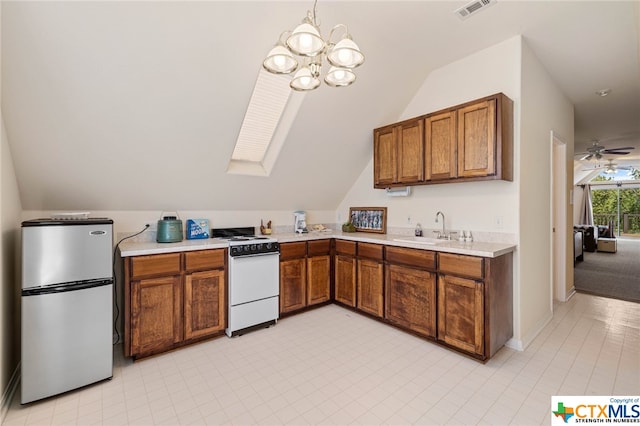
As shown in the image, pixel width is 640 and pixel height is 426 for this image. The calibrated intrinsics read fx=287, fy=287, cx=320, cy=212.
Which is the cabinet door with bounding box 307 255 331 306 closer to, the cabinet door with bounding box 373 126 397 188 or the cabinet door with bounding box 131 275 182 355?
the cabinet door with bounding box 373 126 397 188

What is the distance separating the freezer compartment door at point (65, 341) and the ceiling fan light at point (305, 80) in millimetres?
2121

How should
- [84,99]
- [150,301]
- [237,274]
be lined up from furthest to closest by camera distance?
Answer: [237,274] → [150,301] → [84,99]

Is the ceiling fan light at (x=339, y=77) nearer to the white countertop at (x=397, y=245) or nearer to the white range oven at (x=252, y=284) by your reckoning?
the white countertop at (x=397, y=245)

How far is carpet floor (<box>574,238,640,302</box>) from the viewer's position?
4.42 m

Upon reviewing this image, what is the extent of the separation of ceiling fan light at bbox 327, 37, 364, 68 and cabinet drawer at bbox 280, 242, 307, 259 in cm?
221

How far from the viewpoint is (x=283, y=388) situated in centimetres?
A: 214

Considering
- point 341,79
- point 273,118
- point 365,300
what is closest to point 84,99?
point 273,118

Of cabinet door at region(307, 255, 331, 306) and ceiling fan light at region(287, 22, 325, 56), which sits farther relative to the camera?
cabinet door at region(307, 255, 331, 306)

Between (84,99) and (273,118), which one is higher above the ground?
(273,118)

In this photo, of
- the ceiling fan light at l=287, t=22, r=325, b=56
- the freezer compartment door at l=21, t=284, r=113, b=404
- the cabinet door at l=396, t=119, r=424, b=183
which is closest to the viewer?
the ceiling fan light at l=287, t=22, r=325, b=56

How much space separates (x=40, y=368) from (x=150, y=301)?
763 millimetres

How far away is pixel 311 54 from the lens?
1.59m

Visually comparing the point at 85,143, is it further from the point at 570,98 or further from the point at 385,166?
the point at 570,98

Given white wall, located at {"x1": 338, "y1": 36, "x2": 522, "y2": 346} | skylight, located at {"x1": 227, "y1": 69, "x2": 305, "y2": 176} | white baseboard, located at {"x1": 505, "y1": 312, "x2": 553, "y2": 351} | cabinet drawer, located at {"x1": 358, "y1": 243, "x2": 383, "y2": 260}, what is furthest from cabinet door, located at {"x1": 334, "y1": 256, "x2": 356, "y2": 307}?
white baseboard, located at {"x1": 505, "y1": 312, "x2": 553, "y2": 351}
